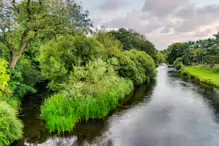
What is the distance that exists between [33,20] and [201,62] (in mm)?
66347

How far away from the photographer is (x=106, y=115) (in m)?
18.2

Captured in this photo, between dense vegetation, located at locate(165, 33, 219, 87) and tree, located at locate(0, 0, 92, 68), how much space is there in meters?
24.3

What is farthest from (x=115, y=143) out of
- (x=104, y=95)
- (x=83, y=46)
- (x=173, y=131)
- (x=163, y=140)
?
(x=83, y=46)

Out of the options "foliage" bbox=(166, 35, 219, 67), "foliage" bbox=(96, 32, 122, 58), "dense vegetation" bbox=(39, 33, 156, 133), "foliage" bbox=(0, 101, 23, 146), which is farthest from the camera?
"foliage" bbox=(166, 35, 219, 67)

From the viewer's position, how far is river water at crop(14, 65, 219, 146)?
43.6 ft

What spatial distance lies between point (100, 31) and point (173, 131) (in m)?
24.5

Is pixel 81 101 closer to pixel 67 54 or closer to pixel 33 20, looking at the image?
pixel 67 54

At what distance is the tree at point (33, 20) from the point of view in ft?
62.8

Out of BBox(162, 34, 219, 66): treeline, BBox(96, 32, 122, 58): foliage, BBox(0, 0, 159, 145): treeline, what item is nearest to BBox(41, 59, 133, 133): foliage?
BBox(0, 0, 159, 145): treeline

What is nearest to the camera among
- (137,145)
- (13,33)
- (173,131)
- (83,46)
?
(137,145)

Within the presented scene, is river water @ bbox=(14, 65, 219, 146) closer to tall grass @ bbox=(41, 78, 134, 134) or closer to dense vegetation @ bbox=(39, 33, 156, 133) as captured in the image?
tall grass @ bbox=(41, 78, 134, 134)

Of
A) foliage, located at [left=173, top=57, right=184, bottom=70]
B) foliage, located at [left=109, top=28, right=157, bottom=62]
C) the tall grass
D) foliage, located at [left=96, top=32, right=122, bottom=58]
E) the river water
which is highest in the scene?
foliage, located at [left=109, top=28, right=157, bottom=62]

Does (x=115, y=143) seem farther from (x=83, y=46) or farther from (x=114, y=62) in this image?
(x=114, y=62)

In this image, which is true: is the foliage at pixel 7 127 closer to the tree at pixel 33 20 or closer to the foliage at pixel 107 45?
the tree at pixel 33 20
